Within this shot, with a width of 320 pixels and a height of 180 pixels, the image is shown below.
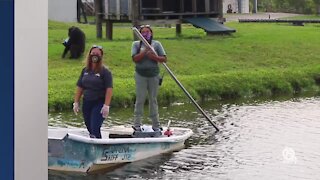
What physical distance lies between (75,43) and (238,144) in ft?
29.1

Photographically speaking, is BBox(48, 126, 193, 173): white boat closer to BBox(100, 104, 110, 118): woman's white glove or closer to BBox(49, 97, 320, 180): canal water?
BBox(49, 97, 320, 180): canal water

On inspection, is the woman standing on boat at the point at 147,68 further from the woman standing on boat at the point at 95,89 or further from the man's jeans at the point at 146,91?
the woman standing on boat at the point at 95,89

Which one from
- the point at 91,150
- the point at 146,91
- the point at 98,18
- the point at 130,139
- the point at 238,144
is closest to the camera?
the point at 91,150

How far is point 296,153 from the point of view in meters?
12.1

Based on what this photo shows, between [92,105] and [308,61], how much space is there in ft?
50.1

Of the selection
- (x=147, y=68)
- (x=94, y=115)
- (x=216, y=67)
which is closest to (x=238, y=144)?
(x=147, y=68)

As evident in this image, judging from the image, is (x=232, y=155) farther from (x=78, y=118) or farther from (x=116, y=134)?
(x=78, y=118)

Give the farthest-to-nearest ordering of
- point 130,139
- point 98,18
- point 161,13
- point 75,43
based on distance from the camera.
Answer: point 98,18 < point 161,13 < point 75,43 < point 130,139

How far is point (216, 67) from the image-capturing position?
22.2 m

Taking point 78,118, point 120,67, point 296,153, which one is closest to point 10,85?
point 296,153

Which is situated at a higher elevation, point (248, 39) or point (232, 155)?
point (248, 39)

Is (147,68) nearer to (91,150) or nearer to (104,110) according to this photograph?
(104,110)

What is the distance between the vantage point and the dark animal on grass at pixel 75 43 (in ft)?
67.3

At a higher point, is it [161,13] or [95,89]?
[161,13]
